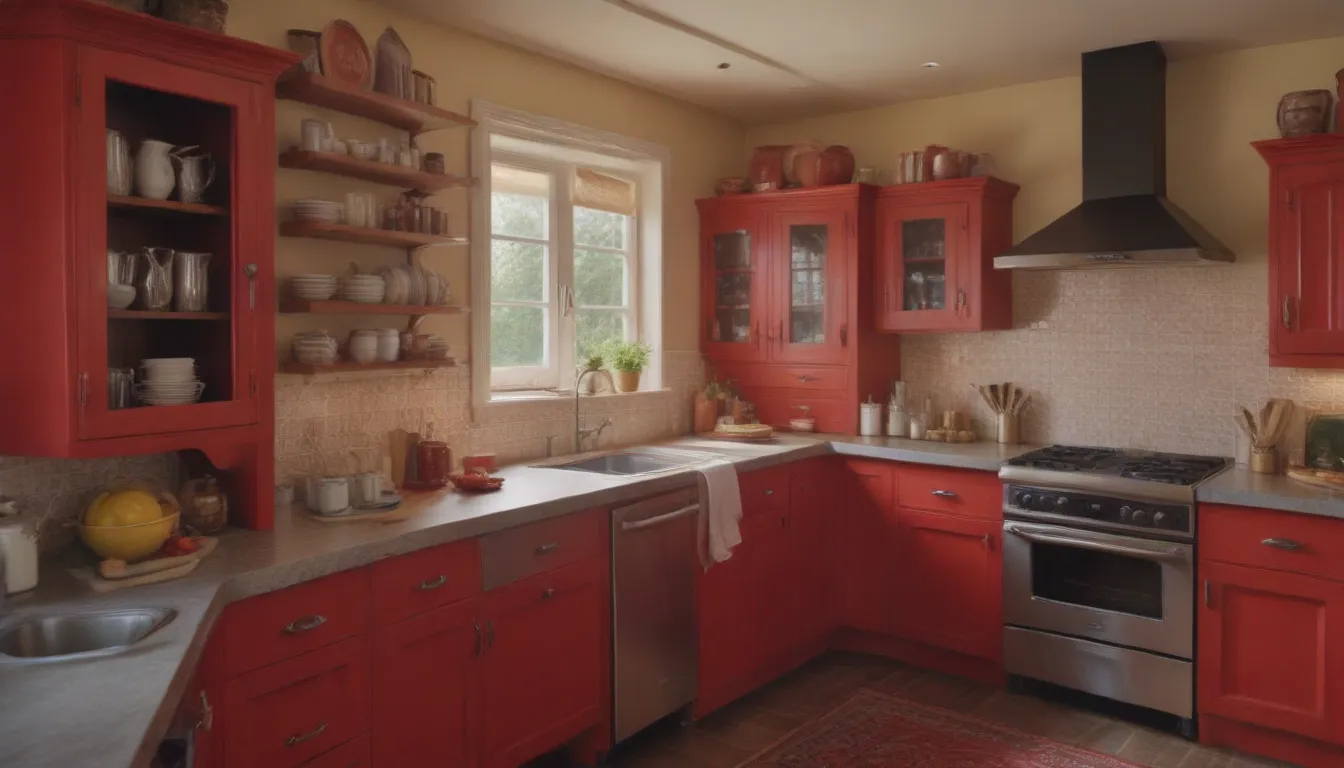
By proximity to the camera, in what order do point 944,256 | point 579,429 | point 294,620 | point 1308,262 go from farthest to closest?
point 944,256 → point 579,429 → point 1308,262 → point 294,620

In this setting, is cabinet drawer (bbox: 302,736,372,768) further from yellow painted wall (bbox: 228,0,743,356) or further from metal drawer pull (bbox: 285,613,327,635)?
yellow painted wall (bbox: 228,0,743,356)

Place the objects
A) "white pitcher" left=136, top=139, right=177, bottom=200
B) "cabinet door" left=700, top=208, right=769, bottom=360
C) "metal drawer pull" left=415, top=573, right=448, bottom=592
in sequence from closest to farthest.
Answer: "white pitcher" left=136, top=139, right=177, bottom=200
"metal drawer pull" left=415, top=573, right=448, bottom=592
"cabinet door" left=700, top=208, right=769, bottom=360

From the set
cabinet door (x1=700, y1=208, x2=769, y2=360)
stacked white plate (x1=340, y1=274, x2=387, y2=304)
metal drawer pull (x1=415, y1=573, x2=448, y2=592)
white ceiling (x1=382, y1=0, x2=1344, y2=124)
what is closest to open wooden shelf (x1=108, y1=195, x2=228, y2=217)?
stacked white plate (x1=340, y1=274, x2=387, y2=304)

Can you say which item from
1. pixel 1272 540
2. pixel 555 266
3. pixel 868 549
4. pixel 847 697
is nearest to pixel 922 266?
pixel 868 549

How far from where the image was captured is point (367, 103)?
10.0 ft

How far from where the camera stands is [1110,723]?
3629 millimetres

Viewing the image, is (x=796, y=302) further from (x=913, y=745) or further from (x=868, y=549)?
(x=913, y=745)

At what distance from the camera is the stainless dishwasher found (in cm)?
326

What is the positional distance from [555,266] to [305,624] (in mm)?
2263

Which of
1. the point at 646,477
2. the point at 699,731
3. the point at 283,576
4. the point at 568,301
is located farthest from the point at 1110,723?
the point at 283,576

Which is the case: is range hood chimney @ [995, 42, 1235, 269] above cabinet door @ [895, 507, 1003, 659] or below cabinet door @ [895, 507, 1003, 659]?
above

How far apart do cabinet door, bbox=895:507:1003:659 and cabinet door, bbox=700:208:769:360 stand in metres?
1.18

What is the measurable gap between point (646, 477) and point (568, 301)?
117 centimetres

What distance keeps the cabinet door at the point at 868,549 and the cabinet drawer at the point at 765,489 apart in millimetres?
419
